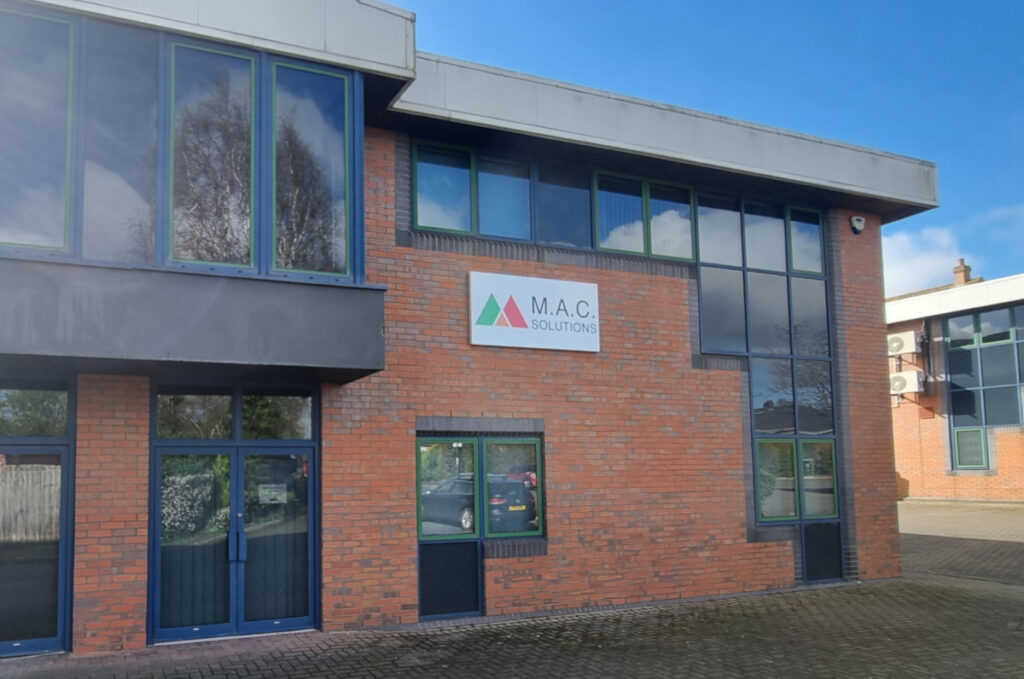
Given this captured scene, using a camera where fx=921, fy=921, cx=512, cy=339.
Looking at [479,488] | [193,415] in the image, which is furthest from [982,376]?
[193,415]

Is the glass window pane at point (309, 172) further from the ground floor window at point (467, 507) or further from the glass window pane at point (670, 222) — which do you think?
the glass window pane at point (670, 222)

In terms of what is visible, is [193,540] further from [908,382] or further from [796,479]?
[908,382]

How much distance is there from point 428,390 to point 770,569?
5546 mm

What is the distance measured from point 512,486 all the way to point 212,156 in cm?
512

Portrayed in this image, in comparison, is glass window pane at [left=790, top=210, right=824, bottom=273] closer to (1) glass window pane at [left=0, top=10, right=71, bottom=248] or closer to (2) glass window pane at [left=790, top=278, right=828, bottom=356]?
(2) glass window pane at [left=790, top=278, right=828, bottom=356]

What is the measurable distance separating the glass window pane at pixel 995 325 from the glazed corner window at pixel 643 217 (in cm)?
1995

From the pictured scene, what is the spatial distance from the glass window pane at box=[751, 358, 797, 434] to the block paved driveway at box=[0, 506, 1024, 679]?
92.0 inches

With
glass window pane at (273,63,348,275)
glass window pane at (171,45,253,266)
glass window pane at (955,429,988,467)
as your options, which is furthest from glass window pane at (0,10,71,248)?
glass window pane at (955,429,988,467)

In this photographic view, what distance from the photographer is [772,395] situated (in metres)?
13.0

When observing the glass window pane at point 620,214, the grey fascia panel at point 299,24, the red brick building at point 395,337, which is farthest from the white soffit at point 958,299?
the grey fascia panel at point 299,24

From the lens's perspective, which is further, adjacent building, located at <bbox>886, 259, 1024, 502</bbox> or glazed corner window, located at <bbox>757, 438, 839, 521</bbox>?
adjacent building, located at <bbox>886, 259, 1024, 502</bbox>

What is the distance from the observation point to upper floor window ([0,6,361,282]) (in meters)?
7.83

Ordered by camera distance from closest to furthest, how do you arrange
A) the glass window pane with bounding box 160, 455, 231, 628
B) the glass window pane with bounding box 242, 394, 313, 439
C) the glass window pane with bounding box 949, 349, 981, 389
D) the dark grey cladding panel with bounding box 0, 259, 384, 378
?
the dark grey cladding panel with bounding box 0, 259, 384, 378 → the glass window pane with bounding box 160, 455, 231, 628 → the glass window pane with bounding box 242, 394, 313, 439 → the glass window pane with bounding box 949, 349, 981, 389

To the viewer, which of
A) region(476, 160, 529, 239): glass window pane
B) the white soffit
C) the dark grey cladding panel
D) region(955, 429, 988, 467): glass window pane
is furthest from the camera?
region(955, 429, 988, 467): glass window pane
